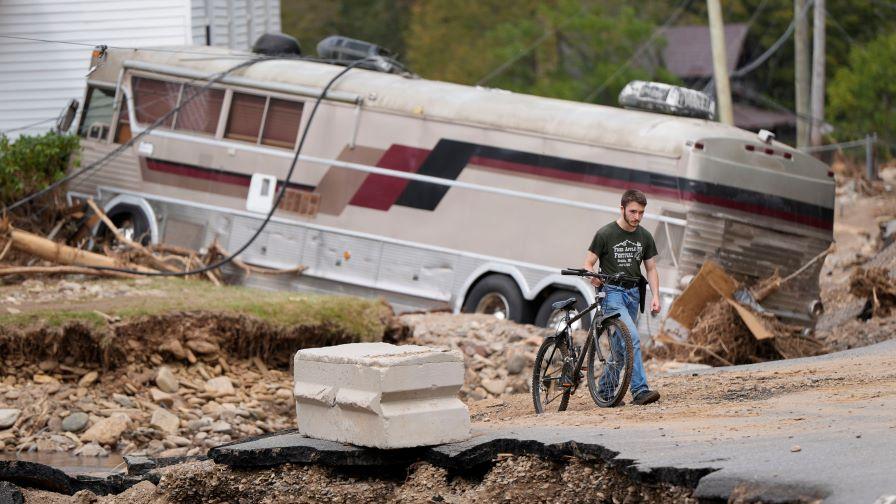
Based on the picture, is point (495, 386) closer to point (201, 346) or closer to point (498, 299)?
point (498, 299)

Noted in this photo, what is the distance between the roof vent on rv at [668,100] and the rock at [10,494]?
34.6 ft

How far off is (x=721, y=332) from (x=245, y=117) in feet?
25.3

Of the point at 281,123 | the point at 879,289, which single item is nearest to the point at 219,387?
the point at 281,123

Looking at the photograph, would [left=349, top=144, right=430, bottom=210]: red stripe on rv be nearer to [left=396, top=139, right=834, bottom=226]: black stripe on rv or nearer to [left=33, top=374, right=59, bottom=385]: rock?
[left=396, top=139, right=834, bottom=226]: black stripe on rv

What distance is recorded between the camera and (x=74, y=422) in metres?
13.9

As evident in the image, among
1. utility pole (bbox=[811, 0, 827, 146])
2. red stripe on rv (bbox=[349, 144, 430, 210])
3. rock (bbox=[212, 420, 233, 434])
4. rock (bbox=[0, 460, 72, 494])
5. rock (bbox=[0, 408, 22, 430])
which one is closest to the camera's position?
rock (bbox=[0, 460, 72, 494])

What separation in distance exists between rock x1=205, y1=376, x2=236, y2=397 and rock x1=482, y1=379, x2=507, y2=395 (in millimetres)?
2756

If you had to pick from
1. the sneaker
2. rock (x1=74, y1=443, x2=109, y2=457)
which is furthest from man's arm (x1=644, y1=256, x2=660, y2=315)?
rock (x1=74, y1=443, x2=109, y2=457)

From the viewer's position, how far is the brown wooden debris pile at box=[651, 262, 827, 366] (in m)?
16.3

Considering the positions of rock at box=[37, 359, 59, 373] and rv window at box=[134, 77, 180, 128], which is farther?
rv window at box=[134, 77, 180, 128]

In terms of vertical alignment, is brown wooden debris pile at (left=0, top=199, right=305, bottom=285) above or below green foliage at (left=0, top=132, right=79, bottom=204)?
below

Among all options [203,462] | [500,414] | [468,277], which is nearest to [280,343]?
[468,277]

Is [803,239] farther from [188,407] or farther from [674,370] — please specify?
[188,407]

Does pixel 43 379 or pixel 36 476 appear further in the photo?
pixel 43 379
